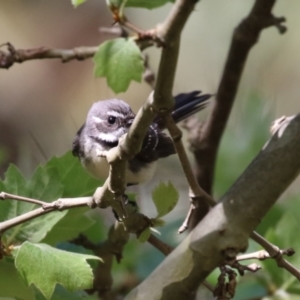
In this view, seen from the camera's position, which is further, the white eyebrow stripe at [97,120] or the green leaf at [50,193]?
the white eyebrow stripe at [97,120]

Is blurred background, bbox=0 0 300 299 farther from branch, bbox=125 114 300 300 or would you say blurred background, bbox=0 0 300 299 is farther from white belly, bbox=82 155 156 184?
branch, bbox=125 114 300 300

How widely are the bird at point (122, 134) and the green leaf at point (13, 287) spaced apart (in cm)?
31

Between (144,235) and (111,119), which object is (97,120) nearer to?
(111,119)

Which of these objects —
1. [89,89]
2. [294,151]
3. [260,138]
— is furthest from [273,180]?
[89,89]

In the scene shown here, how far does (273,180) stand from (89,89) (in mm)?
1981

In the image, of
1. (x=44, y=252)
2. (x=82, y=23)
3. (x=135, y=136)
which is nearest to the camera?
(x=135, y=136)

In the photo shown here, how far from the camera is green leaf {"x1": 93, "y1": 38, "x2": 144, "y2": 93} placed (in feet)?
2.13

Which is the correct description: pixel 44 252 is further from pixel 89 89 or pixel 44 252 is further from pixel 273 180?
pixel 89 89

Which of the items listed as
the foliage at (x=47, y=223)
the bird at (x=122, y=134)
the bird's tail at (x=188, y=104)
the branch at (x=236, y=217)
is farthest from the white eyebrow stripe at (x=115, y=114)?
the branch at (x=236, y=217)

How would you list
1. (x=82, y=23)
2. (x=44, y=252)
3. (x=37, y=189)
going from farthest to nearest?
(x=82, y=23), (x=37, y=189), (x=44, y=252)

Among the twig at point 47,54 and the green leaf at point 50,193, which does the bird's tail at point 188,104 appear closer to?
the green leaf at point 50,193

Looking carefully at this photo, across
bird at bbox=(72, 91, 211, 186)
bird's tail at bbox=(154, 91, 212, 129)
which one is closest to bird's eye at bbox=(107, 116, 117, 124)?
bird at bbox=(72, 91, 211, 186)

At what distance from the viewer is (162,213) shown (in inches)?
30.1

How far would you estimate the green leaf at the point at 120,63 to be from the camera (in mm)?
649
